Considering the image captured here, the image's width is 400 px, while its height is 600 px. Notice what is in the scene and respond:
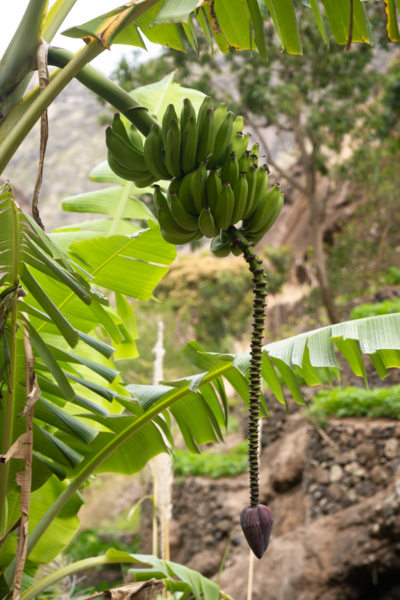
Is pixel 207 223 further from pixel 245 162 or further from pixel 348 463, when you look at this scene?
pixel 348 463

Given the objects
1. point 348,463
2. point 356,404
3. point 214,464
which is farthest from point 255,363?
point 214,464

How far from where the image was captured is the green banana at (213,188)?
34.6 inches

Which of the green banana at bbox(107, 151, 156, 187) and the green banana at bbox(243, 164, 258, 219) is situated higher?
the green banana at bbox(107, 151, 156, 187)

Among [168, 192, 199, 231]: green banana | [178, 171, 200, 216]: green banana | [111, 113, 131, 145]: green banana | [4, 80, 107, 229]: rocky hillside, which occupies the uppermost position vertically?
[4, 80, 107, 229]: rocky hillside

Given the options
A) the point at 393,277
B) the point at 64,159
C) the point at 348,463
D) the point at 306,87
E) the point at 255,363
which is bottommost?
the point at 348,463

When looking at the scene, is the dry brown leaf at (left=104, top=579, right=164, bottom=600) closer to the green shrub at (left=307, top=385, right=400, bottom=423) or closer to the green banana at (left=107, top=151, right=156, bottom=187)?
the green banana at (left=107, top=151, right=156, bottom=187)

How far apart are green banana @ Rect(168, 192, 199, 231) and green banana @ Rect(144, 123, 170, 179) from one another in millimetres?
73

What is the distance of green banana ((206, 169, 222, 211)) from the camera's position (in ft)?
2.88

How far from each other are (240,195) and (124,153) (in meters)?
0.24

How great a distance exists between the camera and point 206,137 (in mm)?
930

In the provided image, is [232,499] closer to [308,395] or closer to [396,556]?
[308,395]

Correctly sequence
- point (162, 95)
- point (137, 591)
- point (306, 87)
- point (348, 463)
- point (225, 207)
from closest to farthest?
point (225, 207)
point (137, 591)
point (162, 95)
point (348, 463)
point (306, 87)

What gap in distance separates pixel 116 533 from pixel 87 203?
7.27 m

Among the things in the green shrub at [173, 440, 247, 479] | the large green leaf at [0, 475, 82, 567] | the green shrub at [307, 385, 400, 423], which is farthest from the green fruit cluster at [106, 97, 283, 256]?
the green shrub at [173, 440, 247, 479]
